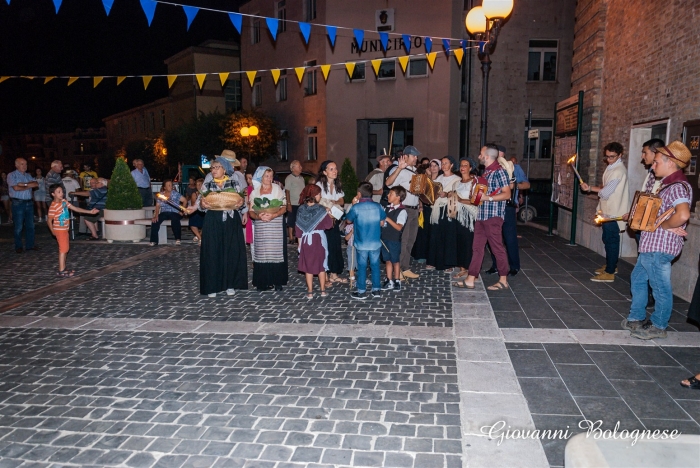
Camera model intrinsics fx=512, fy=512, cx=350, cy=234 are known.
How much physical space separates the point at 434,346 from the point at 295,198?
21.3 ft

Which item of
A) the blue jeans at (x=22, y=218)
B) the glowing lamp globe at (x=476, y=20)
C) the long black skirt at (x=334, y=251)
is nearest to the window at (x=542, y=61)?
the glowing lamp globe at (x=476, y=20)

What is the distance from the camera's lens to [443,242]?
9.10m

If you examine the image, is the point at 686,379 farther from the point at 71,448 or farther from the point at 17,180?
the point at 17,180

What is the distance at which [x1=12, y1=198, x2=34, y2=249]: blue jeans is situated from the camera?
11.4 m

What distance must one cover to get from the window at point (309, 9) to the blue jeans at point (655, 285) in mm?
21544

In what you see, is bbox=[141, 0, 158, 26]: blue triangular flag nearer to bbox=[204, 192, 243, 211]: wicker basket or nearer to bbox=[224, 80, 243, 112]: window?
bbox=[204, 192, 243, 211]: wicker basket

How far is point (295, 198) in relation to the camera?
1125 cm

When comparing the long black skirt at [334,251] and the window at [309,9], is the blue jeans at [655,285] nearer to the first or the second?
the long black skirt at [334,251]

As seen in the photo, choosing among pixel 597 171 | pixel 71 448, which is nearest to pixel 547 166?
pixel 597 171

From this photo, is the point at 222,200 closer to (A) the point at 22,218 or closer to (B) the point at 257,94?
(A) the point at 22,218

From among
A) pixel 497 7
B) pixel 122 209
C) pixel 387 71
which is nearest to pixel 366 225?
pixel 497 7

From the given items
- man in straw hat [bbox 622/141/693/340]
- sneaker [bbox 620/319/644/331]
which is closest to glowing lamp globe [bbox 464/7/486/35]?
man in straw hat [bbox 622/141/693/340]

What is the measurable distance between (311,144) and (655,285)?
2109cm

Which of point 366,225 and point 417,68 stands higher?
point 417,68
